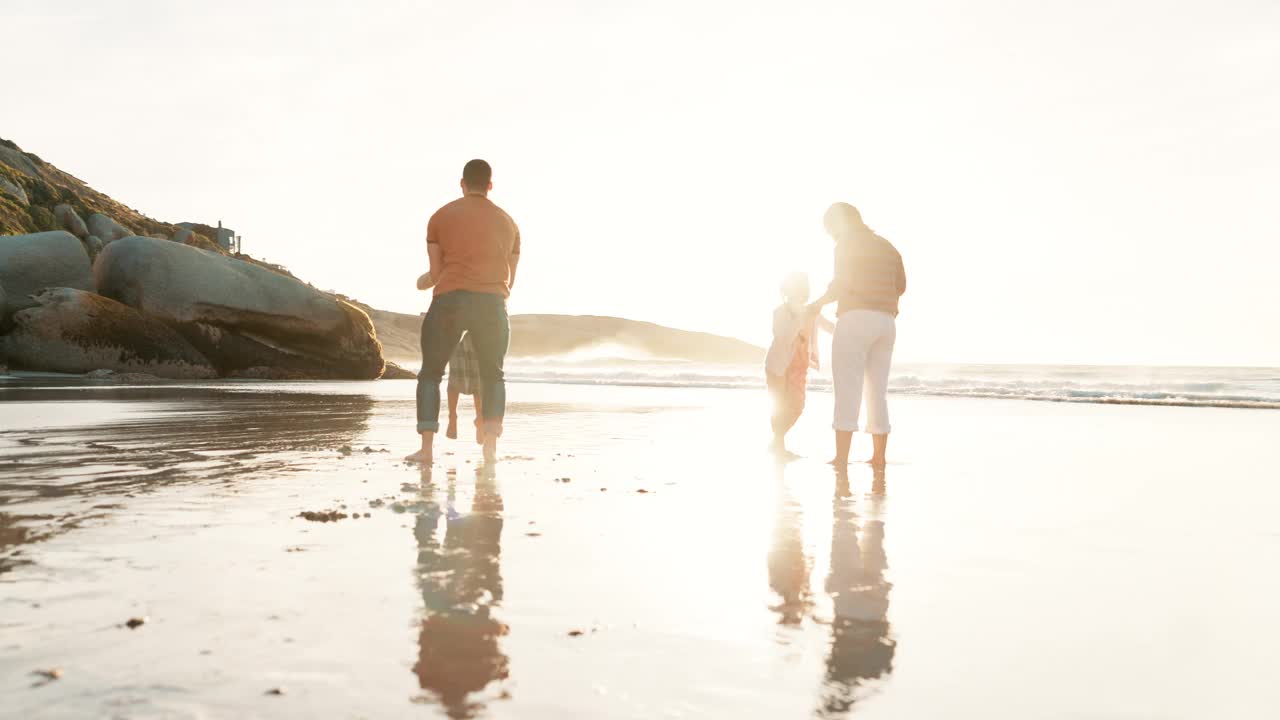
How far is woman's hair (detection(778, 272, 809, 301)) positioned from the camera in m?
8.97

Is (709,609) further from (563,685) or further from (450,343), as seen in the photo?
(450,343)

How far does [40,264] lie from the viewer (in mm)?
25281

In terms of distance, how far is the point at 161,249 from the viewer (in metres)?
25.8

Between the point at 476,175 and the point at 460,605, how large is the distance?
15.5ft

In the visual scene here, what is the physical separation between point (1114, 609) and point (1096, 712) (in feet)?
3.33

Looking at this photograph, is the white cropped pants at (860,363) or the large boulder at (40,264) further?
the large boulder at (40,264)

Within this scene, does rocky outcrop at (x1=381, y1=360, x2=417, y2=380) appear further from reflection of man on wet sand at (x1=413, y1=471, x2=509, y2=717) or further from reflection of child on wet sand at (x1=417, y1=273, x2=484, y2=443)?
reflection of man on wet sand at (x1=413, y1=471, x2=509, y2=717)

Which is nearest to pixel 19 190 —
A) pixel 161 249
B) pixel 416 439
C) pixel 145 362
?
pixel 161 249

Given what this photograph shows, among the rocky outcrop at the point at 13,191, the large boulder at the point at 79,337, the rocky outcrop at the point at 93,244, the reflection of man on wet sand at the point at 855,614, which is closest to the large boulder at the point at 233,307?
the large boulder at the point at 79,337

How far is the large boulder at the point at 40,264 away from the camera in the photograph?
80.8ft

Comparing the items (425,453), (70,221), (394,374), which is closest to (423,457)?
(425,453)

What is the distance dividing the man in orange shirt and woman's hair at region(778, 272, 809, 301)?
3194 millimetres

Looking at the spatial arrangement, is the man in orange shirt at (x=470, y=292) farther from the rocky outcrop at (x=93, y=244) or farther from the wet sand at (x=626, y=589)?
the rocky outcrop at (x=93, y=244)

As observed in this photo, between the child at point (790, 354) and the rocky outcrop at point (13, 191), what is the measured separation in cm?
4215
